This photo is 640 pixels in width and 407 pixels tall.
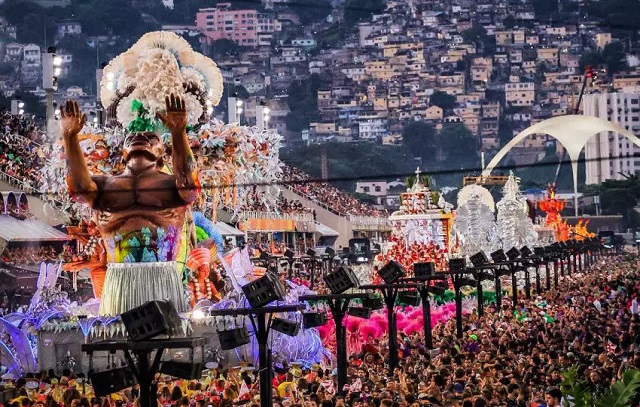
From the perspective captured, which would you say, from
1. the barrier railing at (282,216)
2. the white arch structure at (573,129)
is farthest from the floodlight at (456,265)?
the white arch structure at (573,129)

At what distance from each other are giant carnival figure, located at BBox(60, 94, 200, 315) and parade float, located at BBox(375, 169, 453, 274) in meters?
20.2

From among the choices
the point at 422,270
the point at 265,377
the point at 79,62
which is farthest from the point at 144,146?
the point at 79,62

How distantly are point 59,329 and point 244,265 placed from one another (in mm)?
3496

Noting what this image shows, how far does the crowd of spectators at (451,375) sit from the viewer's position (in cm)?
1488

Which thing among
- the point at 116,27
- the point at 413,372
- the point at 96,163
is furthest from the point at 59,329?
the point at 116,27

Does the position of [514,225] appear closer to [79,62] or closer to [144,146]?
[144,146]

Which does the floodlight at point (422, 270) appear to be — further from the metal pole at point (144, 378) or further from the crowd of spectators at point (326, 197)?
the crowd of spectators at point (326, 197)

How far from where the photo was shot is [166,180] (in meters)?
18.4

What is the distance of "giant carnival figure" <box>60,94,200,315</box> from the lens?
18.0 metres

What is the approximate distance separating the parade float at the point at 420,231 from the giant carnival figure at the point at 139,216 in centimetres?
2024

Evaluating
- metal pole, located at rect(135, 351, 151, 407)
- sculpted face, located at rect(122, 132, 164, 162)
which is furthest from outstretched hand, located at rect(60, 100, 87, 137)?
metal pole, located at rect(135, 351, 151, 407)

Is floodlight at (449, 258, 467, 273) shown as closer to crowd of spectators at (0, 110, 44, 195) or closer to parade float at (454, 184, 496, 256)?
crowd of spectators at (0, 110, 44, 195)

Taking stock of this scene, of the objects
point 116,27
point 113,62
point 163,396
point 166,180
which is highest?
point 116,27

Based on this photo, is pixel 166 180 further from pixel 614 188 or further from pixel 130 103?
pixel 614 188
